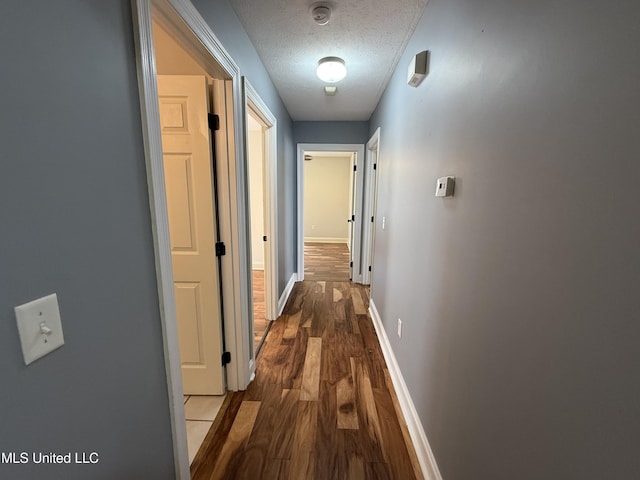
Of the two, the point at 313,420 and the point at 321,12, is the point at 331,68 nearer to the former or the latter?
the point at 321,12

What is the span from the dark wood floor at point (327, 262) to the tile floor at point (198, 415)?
283 cm

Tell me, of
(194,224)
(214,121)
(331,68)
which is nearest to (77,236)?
(194,224)

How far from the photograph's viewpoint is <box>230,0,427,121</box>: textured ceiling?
5.02 ft

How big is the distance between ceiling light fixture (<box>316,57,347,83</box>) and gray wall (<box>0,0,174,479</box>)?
1653 mm

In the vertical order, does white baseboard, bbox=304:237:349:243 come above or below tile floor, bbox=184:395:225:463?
above

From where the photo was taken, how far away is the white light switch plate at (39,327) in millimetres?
515

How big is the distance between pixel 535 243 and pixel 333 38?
1.85m

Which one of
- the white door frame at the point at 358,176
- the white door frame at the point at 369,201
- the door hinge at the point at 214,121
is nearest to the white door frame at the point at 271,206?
the door hinge at the point at 214,121

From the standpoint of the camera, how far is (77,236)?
2.06ft

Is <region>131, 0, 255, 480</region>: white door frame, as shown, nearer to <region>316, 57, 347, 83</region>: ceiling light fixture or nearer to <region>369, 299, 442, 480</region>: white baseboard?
<region>316, 57, 347, 83</region>: ceiling light fixture

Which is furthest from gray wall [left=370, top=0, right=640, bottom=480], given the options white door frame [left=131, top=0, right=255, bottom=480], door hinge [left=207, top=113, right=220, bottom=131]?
door hinge [left=207, top=113, right=220, bottom=131]

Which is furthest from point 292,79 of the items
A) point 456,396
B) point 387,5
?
point 456,396

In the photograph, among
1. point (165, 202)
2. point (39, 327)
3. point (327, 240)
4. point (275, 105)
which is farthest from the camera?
point (327, 240)

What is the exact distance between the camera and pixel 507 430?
79cm
